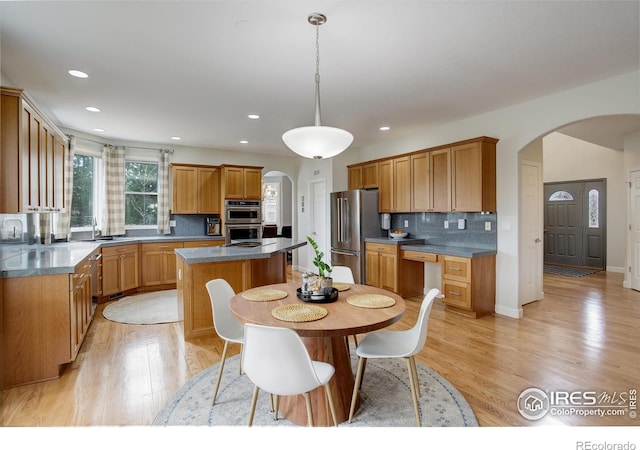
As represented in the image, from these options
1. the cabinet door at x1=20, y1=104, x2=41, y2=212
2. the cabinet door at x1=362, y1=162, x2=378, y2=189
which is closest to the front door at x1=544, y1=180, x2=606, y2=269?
the cabinet door at x1=362, y1=162, x2=378, y2=189

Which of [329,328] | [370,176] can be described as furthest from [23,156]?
[370,176]

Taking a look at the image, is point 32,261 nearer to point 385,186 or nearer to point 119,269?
point 119,269

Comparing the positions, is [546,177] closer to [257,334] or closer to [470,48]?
[470,48]

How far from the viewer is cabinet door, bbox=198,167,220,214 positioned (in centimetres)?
623

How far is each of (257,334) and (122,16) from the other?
2.28 meters

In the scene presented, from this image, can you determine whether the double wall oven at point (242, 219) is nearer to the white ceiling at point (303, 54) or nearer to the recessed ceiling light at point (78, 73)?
the white ceiling at point (303, 54)

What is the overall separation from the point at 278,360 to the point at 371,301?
2.81ft

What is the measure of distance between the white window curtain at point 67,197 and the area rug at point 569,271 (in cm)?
895

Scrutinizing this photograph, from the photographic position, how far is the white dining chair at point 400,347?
2047 millimetres

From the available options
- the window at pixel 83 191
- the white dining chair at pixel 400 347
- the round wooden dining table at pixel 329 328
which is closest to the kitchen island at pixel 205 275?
the round wooden dining table at pixel 329 328

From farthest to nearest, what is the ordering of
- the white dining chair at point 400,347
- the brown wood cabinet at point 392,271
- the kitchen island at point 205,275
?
the brown wood cabinet at point 392,271 → the kitchen island at point 205,275 → the white dining chair at point 400,347

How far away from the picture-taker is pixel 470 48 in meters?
2.68

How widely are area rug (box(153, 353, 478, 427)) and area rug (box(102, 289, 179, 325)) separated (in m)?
1.77
